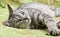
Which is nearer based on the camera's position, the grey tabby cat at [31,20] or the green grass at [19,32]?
the green grass at [19,32]

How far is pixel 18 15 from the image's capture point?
3.02 meters

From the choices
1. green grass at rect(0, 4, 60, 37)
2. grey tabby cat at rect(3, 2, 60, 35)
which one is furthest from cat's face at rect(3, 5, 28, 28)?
green grass at rect(0, 4, 60, 37)

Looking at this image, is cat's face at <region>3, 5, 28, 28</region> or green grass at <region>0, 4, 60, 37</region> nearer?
green grass at <region>0, 4, 60, 37</region>

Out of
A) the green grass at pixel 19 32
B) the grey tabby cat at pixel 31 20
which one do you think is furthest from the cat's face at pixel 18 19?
A: the green grass at pixel 19 32

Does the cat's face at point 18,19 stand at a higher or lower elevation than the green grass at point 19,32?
higher

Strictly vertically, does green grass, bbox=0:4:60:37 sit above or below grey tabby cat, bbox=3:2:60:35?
below

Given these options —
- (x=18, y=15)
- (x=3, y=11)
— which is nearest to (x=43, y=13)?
(x=18, y=15)

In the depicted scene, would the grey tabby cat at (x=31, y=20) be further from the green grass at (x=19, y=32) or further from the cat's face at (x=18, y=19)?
the green grass at (x=19, y=32)

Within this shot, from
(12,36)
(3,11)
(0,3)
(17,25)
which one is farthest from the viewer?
(0,3)

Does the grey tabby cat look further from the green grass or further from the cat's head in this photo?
the green grass

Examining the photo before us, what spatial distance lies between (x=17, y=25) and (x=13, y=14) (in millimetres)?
185

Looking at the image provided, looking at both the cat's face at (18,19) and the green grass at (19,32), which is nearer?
the green grass at (19,32)

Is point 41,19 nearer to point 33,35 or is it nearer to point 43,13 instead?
point 43,13

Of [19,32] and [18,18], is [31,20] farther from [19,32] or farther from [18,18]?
[19,32]
